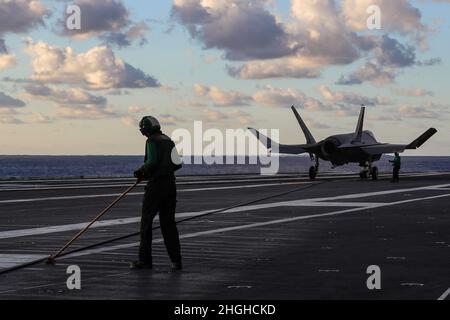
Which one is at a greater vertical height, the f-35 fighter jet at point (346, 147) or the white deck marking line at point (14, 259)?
the f-35 fighter jet at point (346, 147)

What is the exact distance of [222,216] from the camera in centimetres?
2495

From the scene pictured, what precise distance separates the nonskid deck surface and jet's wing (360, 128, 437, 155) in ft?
89.2

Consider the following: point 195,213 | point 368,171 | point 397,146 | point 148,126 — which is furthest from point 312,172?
point 148,126

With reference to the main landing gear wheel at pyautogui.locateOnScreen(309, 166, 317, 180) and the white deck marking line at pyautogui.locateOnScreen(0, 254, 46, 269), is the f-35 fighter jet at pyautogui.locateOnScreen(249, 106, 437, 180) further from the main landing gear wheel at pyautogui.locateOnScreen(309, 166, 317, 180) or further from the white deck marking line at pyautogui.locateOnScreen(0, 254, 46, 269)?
the white deck marking line at pyautogui.locateOnScreen(0, 254, 46, 269)

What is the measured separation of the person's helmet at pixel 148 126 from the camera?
1330 cm

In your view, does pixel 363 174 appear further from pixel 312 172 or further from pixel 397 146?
pixel 312 172

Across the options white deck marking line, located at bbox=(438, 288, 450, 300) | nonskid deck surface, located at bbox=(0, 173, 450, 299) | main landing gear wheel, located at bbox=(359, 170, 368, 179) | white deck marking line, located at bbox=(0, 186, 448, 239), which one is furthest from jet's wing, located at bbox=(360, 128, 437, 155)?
white deck marking line, located at bbox=(438, 288, 450, 300)

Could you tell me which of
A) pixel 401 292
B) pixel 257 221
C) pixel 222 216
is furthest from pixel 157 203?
pixel 222 216

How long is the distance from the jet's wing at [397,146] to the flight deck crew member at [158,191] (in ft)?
147

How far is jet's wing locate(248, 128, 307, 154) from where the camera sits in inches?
2320

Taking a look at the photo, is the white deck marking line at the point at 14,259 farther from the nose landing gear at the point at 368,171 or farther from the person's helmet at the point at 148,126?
the nose landing gear at the point at 368,171

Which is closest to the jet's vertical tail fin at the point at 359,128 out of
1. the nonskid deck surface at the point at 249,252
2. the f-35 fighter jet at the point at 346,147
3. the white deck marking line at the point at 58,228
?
the f-35 fighter jet at the point at 346,147

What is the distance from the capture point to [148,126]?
1330cm
